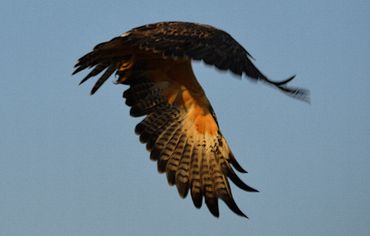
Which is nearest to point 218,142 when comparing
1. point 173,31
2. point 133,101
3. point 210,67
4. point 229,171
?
point 229,171

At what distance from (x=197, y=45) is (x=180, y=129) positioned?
2726 millimetres

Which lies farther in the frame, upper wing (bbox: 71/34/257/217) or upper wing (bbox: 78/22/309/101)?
upper wing (bbox: 71/34/257/217)

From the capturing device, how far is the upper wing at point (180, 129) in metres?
12.0

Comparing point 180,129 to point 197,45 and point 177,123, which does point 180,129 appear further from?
point 197,45

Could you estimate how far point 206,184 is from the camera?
12.2 meters

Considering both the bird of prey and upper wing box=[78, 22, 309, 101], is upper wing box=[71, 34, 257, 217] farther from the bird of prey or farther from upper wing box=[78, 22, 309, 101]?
upper wing box=[78, 22, 309, 101]

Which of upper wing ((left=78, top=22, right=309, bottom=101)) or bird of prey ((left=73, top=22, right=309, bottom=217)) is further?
bird of prey ((left=73, top=22, right=309, bottom=217))

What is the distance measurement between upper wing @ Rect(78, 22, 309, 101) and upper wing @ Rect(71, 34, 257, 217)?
0.99 metres

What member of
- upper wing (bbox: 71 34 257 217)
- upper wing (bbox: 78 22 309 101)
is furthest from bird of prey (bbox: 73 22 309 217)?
upper wing (bbox: 78 22 309 101)

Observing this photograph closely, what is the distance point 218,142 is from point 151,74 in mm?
1315

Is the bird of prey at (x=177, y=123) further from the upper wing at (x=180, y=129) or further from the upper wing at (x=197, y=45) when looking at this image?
the upper wing at (x=197, y=45)

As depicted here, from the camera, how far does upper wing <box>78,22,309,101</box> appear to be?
29.9ft

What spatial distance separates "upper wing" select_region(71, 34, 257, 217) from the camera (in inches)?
473

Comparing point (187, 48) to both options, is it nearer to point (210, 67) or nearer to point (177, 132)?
point (210, 67)
